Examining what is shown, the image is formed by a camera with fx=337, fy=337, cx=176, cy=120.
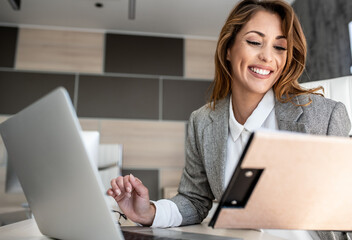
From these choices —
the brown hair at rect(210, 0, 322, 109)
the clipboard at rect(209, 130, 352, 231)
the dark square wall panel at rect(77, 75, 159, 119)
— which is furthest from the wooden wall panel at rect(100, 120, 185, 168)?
the clipboard at rect(209, 130, 352, 231)

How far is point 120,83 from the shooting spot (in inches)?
164

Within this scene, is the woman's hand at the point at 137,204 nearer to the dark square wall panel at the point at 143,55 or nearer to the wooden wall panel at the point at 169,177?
the wooden wall panel at the point at 169,177

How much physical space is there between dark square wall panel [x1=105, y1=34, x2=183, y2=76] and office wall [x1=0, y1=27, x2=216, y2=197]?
0.04 ft

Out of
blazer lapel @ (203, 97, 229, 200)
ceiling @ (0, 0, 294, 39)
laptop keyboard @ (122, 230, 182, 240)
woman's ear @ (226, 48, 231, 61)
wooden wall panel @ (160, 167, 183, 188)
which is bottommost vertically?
wooden wall panel @ (160, 167, 183, 188)

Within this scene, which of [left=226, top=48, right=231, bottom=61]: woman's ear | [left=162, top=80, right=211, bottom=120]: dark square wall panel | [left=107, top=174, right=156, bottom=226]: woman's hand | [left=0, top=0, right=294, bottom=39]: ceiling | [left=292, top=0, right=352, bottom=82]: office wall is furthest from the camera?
[left=162, top=80, right=211, bottom=120]: dark square wall panel

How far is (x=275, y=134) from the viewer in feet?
1.61

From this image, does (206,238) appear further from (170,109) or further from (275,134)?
(170,109)

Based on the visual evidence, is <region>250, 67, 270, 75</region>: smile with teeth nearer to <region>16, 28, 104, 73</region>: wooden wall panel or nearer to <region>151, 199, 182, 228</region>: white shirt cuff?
<region>151, 199, 182, 228</region>: white shirt cuff

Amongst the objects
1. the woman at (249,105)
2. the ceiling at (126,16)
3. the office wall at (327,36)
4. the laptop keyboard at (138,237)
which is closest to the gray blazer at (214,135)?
the woman at (249,105)

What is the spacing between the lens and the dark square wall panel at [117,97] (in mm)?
4090

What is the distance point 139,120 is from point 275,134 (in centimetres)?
369

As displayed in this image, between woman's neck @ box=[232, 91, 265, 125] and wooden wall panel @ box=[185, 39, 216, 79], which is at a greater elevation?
wooden wall panel @ box=[185, 39, 216, 79]

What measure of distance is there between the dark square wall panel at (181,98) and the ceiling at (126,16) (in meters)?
0.64

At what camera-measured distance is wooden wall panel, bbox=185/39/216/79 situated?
428 centimetres
